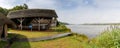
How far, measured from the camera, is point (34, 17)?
4116 centimetres

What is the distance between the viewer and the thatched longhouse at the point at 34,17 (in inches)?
1570

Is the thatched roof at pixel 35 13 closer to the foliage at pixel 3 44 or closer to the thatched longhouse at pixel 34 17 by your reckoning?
the thatched longhouse at pixel 34 17

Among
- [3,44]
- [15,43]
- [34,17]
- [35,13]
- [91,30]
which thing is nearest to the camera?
[3,44]

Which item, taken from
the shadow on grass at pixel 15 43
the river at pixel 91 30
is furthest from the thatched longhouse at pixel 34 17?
the shadow on grass at pixel 15 43

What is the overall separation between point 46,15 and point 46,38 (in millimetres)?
10146

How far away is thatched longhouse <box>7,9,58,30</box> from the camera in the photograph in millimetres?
39875

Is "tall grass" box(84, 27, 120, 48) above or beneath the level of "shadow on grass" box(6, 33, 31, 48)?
above

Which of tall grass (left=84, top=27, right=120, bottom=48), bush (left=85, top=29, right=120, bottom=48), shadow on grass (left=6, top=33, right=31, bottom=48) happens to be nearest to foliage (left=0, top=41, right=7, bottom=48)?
shadow on grass (left=6, top=33, right=31, bottom=48)

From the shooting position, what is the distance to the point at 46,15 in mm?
39844

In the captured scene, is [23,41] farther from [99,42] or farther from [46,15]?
[99,42]

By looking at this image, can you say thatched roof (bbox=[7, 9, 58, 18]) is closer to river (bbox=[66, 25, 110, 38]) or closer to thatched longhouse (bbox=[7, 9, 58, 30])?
thatched longhouse (bbox=[7, 9, 58, 30])

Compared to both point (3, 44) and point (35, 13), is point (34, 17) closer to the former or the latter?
point (35, 13)

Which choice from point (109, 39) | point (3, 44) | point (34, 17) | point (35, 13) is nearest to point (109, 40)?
point (109, 39)

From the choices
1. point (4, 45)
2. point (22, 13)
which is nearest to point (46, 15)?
point (22, 13)
